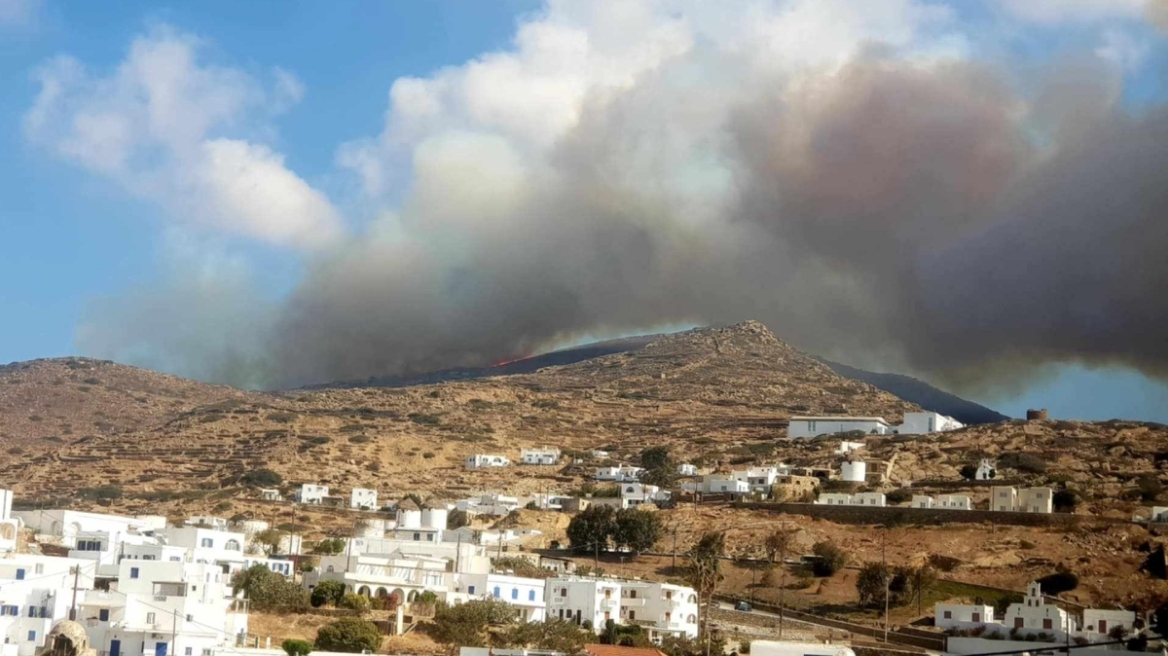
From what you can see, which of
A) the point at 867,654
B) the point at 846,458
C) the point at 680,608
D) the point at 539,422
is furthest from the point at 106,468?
the point at 867,654

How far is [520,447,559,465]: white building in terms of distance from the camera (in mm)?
128625

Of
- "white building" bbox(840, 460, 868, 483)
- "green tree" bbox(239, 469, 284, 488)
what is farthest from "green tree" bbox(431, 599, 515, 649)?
"green tree" bbox(239, 469, 284, 488)

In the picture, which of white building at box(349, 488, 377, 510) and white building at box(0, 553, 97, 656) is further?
white building at box(349, 488, 377, 510)

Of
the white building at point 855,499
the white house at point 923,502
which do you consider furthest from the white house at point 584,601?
the white house at point 923,502

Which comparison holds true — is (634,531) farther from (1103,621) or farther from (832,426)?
(832,426)

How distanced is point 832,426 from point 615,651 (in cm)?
7957

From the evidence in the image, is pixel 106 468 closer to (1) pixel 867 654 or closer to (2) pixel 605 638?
(2) pixel 605 638

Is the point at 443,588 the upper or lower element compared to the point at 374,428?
lower

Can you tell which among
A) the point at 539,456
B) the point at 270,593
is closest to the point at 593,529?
the point at 270,593

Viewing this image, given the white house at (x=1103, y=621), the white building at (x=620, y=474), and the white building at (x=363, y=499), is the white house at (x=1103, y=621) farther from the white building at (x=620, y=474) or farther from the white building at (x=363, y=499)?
the white building at (x=363, y=499)

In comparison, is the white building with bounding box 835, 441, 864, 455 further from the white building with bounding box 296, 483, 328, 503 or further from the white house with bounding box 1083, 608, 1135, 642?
the white house with bounding box 1083, 608, 1135, 642

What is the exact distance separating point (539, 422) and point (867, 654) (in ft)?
292

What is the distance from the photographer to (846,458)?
4508 inches

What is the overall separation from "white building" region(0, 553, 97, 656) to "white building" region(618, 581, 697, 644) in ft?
81.9
